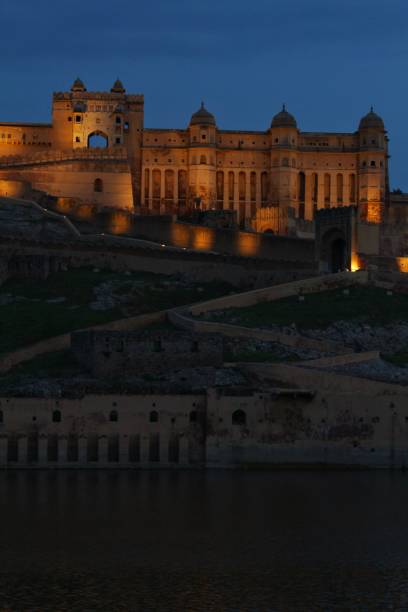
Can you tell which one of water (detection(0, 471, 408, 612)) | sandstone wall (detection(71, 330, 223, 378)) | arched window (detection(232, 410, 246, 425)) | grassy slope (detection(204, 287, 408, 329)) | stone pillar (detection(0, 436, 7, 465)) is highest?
grassy slope (detection(204, 287, 408, 329))

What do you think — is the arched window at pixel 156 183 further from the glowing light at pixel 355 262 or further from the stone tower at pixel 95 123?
the glowing light at pixel 355 262

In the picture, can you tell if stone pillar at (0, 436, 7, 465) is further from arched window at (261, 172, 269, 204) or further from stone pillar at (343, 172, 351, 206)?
stone pillar at (343, 172, 351, 206)

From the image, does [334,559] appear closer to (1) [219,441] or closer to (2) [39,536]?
(2) [39,536]

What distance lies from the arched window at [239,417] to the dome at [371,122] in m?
68.1

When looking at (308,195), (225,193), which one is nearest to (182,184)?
(225,193)

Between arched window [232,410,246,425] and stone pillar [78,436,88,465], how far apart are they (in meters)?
6.44

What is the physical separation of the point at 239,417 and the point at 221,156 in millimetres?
66783

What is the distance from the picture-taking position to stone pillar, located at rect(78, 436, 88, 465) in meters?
64.8

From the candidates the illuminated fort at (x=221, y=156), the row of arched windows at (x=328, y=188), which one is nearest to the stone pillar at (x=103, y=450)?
the illuminated fort at (x=221, y=156)

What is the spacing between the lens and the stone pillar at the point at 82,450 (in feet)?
213

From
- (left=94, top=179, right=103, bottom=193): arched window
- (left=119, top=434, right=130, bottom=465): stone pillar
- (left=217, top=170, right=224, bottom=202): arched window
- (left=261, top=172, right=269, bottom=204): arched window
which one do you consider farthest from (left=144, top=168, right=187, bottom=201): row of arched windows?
(left=119, top=434, right=130, bottom=465): stone pillar

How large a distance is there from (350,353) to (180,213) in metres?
50.1

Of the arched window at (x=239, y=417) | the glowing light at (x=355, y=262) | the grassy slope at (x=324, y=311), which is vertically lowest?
the arched window at (x=239, y=417)

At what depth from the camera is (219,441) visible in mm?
65812
